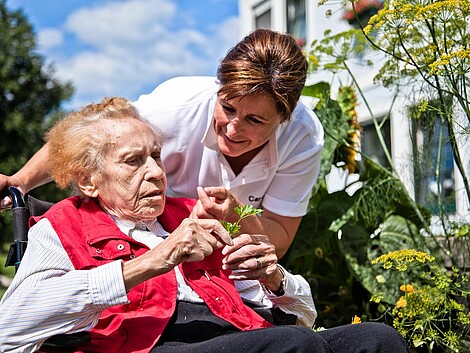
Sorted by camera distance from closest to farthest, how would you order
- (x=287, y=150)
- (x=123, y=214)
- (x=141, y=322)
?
(x=141, y=322) → (x=123, y=214) → (x=287, y=150)

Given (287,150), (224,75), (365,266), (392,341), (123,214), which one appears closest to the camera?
(392,341)

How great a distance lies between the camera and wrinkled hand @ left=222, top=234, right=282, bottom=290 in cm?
240

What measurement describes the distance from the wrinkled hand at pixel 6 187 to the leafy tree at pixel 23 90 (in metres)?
19.5

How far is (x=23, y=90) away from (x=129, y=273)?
73.5 ft

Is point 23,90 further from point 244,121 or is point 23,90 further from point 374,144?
point 244,121

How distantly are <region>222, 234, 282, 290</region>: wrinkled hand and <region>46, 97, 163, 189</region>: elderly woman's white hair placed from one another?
0.57m

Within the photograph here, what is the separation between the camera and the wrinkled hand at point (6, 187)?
9.46 feet

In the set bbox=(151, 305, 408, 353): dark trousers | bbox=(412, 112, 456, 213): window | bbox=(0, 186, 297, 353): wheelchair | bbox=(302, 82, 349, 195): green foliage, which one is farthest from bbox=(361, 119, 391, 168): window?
bbox=(151, 305, 408, 353): dark trousers

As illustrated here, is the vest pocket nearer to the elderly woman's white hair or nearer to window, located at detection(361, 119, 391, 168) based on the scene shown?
the elderly woman's white hair

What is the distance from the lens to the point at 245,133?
2.92m

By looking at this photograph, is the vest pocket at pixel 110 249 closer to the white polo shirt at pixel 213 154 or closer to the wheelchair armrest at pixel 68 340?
the wheelchair armrest at pixel 68 340

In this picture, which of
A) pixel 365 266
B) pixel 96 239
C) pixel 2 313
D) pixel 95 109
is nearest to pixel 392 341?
pixel 96 239

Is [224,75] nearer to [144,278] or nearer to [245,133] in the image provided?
[245,133]

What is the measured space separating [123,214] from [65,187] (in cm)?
26
